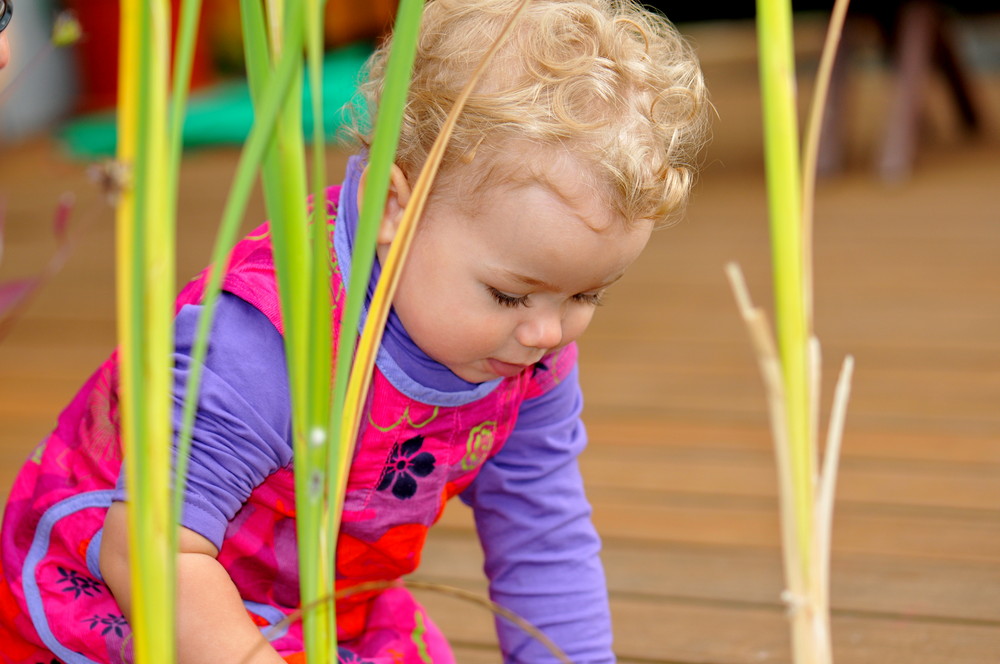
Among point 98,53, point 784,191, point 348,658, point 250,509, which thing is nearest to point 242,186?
point 784,191

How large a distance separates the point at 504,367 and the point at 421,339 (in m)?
0.06

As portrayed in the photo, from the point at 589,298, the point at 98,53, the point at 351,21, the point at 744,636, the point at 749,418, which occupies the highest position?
the point at 351,21

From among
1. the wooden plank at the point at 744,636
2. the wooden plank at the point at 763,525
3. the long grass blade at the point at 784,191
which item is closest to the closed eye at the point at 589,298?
the long grass blade at the point at 784,191

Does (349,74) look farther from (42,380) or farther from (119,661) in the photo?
(119,661)

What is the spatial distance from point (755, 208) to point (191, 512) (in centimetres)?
298

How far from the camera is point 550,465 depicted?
114 cm

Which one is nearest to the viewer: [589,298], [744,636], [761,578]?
[589,298]

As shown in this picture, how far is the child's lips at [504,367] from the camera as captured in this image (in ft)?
2.91

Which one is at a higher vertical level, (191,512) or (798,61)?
(798,61)

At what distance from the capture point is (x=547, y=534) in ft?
3.78

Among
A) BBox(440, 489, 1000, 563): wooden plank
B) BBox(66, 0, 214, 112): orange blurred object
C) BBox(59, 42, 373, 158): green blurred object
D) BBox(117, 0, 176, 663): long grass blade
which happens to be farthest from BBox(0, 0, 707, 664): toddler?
BBox(66, 0, 214, 112): orange blurred object

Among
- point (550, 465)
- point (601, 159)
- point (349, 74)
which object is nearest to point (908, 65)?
point (349, 74)

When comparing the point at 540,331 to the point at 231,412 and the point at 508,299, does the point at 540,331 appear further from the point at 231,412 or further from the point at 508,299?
the point at 231,412

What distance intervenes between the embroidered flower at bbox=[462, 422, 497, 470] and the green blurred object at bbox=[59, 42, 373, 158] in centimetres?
364
